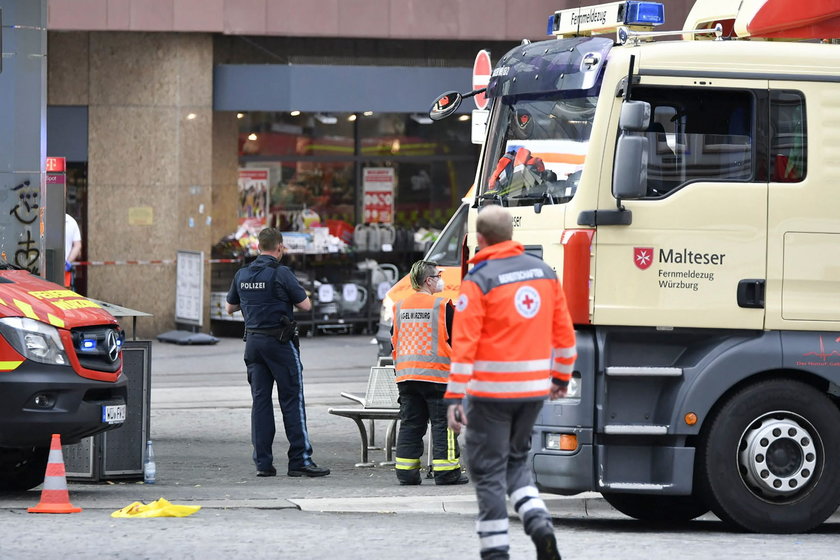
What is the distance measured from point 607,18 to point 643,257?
5.66 feet

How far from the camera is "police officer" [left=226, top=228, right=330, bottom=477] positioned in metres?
11.3

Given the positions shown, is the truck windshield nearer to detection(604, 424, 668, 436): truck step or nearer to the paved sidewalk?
detection(604, 424, 668, 436): truck step

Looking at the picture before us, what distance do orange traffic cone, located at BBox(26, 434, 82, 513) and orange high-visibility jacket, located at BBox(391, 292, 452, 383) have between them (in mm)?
2678

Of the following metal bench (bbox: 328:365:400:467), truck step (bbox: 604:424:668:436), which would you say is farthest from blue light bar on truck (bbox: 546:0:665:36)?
metal bench (bbox: 328:365:400:467)

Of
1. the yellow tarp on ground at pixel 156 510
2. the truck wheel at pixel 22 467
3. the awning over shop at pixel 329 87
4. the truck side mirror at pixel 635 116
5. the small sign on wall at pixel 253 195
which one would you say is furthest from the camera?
the small sign on wall at pixel 253 195

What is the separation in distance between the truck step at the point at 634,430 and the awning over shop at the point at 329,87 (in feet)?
44.9

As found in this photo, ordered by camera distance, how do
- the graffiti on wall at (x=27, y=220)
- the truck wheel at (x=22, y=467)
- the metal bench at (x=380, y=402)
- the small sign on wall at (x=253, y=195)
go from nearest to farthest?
the truck wheel at (x=22, y=467) < the graffiti on wall at (x=27, y=220) < the metal bench at (x=380, y=402) < the small sign on wall at (x=253, y=195)

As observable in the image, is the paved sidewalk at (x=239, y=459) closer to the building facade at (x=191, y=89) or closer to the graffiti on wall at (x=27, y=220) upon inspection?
the graffiti on wall at (x=27, y=220)

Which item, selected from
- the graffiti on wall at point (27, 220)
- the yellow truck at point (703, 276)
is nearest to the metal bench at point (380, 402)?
the graffiti on wall at point (27, 220)

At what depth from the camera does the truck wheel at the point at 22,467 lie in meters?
10.3

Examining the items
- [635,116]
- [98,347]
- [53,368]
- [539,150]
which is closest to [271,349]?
[98,347]

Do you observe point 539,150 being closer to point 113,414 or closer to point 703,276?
point 703,276

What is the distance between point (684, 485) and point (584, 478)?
1.89 ft

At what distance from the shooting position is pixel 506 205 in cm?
941
